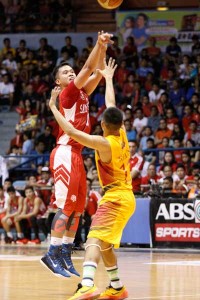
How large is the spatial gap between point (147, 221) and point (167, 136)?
465cm

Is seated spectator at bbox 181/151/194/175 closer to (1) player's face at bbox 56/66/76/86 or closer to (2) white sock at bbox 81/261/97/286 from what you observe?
(1) player's face at bbox 56/66/76/86

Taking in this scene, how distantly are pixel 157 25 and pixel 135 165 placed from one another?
9.49 metres

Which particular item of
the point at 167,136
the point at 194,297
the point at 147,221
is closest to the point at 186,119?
the point at 167,136

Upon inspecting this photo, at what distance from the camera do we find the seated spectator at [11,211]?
21797 millimetres

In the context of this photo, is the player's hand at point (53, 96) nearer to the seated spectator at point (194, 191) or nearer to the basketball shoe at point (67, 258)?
the basketball shoe at point (67, 258)

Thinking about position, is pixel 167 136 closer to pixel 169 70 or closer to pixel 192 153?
pixel 192 153

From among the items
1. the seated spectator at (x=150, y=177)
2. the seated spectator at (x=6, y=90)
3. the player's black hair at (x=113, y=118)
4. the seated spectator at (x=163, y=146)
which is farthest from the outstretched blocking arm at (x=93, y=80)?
the seated spectator at (x=6, y=90)

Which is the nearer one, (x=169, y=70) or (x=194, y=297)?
(x=194, y=297)

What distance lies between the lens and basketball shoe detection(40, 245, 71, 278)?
10.4m

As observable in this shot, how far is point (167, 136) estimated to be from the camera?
22828 millimetres

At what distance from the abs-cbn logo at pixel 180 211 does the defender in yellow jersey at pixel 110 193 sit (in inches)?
331

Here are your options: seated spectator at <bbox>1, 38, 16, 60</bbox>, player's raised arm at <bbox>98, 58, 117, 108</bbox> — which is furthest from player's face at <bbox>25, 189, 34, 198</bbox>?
player's raised arm at <bbox>98, 58, 117, 108</bbox>

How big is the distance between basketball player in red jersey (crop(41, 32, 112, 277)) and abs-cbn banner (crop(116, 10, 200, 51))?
1767cm

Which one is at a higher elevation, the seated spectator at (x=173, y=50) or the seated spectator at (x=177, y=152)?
the seated spectator at (x=173, y=50)
